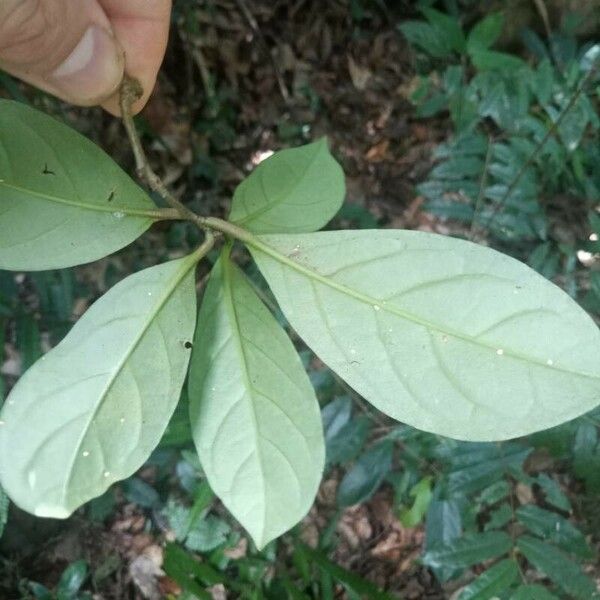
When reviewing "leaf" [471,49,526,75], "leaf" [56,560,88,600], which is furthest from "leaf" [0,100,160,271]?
"leaf" [471,49,526,75]

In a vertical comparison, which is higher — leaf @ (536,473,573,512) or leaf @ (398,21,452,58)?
leaf @ (398,21,452,58)

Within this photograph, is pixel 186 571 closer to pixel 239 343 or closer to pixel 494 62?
pixel 239 343

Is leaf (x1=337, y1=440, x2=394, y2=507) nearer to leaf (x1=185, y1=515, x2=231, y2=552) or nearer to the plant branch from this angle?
leaf (x1=185, y1=515, x2=231, y2=552)

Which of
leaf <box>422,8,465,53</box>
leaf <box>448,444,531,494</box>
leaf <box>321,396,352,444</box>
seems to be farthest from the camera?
leaf <box>422,8,465,53</box>

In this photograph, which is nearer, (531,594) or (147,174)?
(147,174)

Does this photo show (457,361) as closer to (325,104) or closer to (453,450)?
(453,450)

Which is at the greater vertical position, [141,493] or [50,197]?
[50,197]

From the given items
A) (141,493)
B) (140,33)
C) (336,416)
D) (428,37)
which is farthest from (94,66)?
(428,37)
